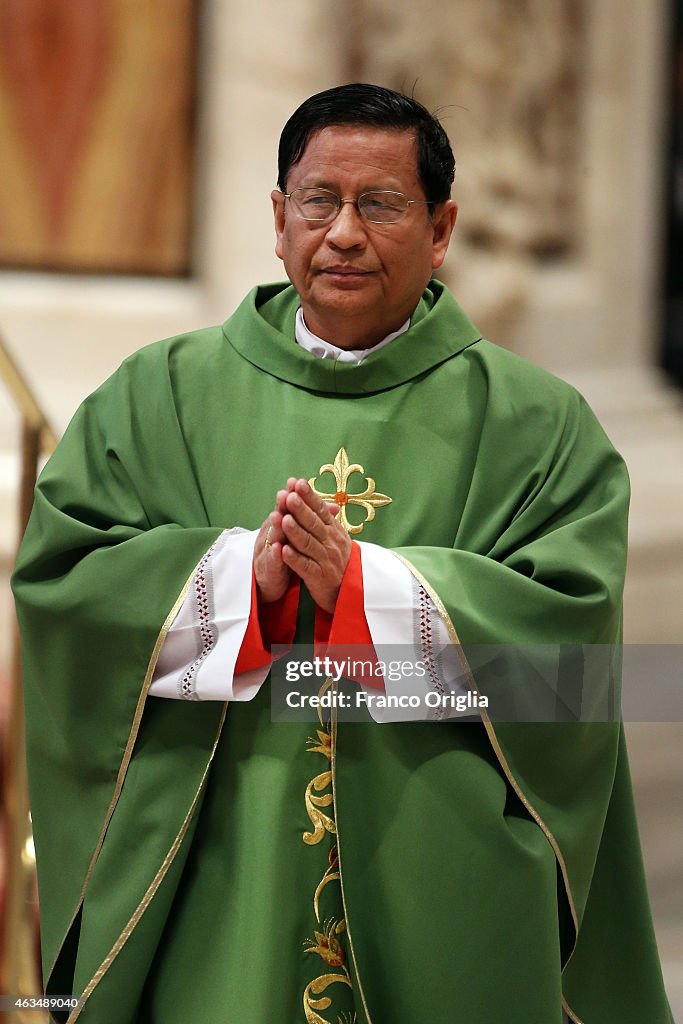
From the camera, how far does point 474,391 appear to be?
9.99 ft

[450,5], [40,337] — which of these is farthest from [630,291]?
[40,337]

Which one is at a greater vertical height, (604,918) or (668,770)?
(604,918)

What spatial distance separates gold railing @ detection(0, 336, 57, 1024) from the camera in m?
3.84

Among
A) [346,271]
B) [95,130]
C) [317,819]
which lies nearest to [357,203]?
[346,271]

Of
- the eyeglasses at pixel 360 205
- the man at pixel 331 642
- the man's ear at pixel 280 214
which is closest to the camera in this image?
the man at pixel 331 642

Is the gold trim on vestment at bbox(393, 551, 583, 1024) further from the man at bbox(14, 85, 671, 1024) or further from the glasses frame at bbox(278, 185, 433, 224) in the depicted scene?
the glasses frame at bbox(278, 185, 433, 224)

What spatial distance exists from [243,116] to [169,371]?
2550mm

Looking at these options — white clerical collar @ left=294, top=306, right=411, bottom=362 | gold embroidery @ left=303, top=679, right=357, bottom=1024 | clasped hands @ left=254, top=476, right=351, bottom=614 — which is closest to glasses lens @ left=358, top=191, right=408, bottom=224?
white clerical collar @ left=294, top=306, right=411, bottom=362

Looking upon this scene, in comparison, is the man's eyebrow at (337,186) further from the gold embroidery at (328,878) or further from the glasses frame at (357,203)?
the gold embroidery at (328,878)

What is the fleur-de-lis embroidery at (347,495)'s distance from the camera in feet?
9.50

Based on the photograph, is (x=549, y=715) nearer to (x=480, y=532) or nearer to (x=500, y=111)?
(x=480, y=532)

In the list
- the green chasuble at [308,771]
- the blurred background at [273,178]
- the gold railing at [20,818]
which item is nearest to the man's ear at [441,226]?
the green chasuble at [308,771]

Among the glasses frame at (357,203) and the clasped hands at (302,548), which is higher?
the glasses frame at (357,203)

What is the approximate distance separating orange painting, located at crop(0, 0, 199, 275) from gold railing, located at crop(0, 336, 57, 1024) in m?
1.48
